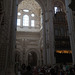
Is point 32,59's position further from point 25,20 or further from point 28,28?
point 25,20

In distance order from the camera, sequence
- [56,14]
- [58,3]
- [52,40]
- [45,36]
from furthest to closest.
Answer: [58,3] < [56,14] < [45,36] < [52,40]

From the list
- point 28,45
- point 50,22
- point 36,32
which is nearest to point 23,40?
point 28,45

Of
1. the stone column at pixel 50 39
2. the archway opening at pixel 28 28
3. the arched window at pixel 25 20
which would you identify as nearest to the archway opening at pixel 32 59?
the archway opening at pixel 28 28

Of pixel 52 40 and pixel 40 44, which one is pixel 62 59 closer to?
pixel 52 40

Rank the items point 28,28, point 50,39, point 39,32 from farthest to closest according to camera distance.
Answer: point 28,28 < point 39,32 < point 50,39

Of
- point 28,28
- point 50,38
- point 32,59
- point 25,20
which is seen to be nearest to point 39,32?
point 28,28

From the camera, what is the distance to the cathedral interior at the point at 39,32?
34.0 feet

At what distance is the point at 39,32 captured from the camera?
27125mm

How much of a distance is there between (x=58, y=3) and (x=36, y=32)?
332 inches

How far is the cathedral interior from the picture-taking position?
10.4m

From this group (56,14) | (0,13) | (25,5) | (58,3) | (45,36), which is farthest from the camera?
(25,5)

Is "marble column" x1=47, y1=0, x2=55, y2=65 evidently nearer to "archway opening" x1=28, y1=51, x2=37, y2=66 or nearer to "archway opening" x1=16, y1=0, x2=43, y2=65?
"archway opening" x1=16, y1=0, x2=43, y2=65

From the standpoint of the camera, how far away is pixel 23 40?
26.2 meters

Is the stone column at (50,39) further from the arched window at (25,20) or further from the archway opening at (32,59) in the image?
the archway opening at (32,59)
